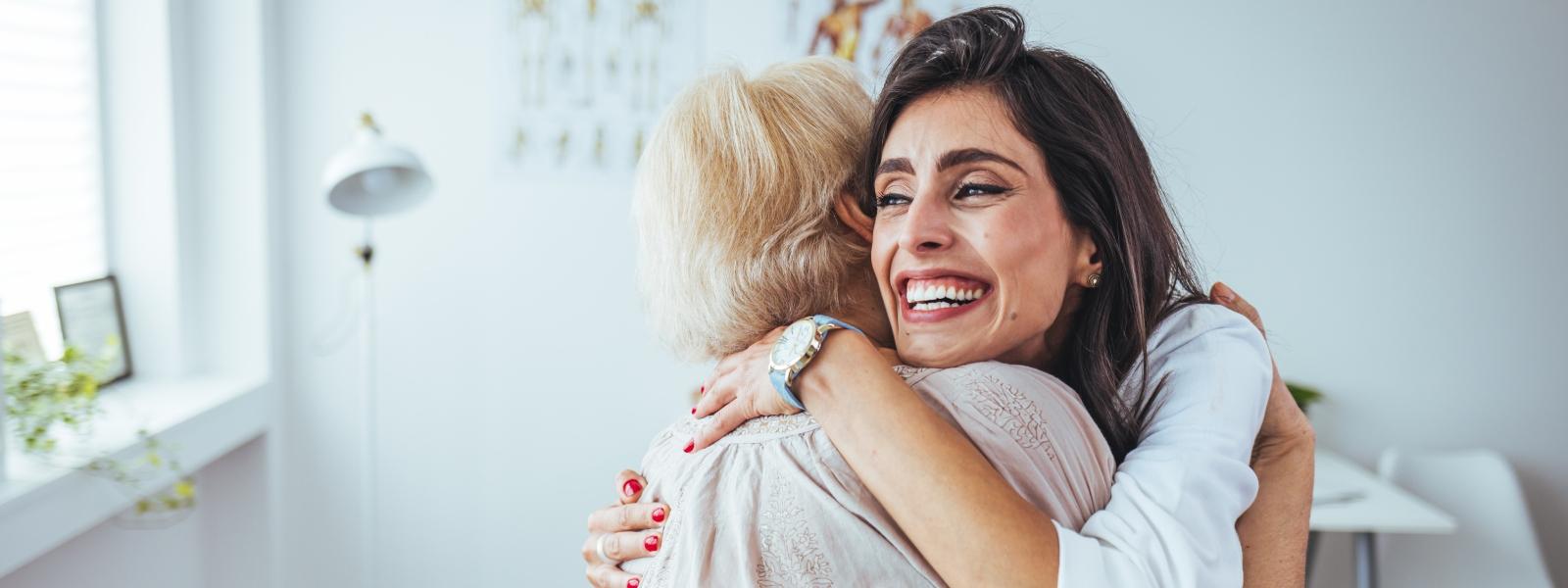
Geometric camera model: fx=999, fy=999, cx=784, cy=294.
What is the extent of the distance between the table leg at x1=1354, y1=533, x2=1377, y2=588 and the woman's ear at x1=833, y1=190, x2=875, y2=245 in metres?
2.47

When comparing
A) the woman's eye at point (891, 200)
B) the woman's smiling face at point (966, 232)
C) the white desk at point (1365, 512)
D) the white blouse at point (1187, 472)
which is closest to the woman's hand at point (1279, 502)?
the white blouse at point (1187, 472)

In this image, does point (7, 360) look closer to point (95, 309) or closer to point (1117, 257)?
point (95, 309)

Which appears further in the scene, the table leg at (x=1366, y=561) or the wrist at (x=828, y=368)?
the table leg at (x=1366, y=561)

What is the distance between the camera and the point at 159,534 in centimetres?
265

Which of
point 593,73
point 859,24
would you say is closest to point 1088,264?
point 859,24

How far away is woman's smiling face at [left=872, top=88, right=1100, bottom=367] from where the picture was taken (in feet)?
3.49

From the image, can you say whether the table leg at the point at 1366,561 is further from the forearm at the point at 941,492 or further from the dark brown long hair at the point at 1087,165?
the forearm at the point at 941,492

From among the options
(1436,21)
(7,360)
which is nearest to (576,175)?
(7,360)

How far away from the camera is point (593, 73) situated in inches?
128

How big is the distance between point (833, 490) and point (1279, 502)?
670mm

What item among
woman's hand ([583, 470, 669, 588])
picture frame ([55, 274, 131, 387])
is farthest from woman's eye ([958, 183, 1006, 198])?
picture frame ([55, 274, 131, 387])

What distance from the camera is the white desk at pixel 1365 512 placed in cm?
270

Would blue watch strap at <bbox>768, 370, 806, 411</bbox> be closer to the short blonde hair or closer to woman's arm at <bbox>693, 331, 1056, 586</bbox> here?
woman's arm at <bbox>693, 331, 1056, 586</bbox>

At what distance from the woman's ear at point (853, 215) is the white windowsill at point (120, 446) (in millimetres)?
1641
